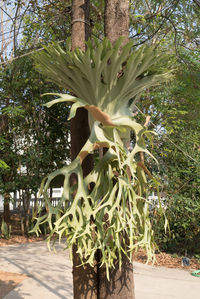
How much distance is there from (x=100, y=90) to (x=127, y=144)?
0.35 m

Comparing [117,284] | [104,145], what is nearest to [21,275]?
[117,284]

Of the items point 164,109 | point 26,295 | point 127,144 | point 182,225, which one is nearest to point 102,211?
point 127,144

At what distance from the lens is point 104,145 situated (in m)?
1.66

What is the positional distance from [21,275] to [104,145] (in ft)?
13.7

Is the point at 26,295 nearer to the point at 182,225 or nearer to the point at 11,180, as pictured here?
the point at 182,225

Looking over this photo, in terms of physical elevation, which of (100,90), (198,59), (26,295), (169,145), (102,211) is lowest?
(26,295)

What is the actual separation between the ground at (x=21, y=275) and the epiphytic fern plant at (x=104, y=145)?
1.02 meters

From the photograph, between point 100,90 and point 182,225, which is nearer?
point 100,90

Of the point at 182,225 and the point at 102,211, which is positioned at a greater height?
the point at 102,211

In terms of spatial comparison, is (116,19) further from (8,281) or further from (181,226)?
(181,226)

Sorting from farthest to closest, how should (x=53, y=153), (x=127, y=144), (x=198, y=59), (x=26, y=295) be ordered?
(x=53, y=153) < (x=198, y=59) < (x=26, y=295) < (x=127, y=144)

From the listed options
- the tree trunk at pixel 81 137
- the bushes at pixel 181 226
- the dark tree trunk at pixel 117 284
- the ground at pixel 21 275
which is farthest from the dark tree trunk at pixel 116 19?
the bushes at pixel 181 226

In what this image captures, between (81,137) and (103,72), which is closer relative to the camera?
(103,72)

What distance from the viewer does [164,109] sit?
24.2ft
